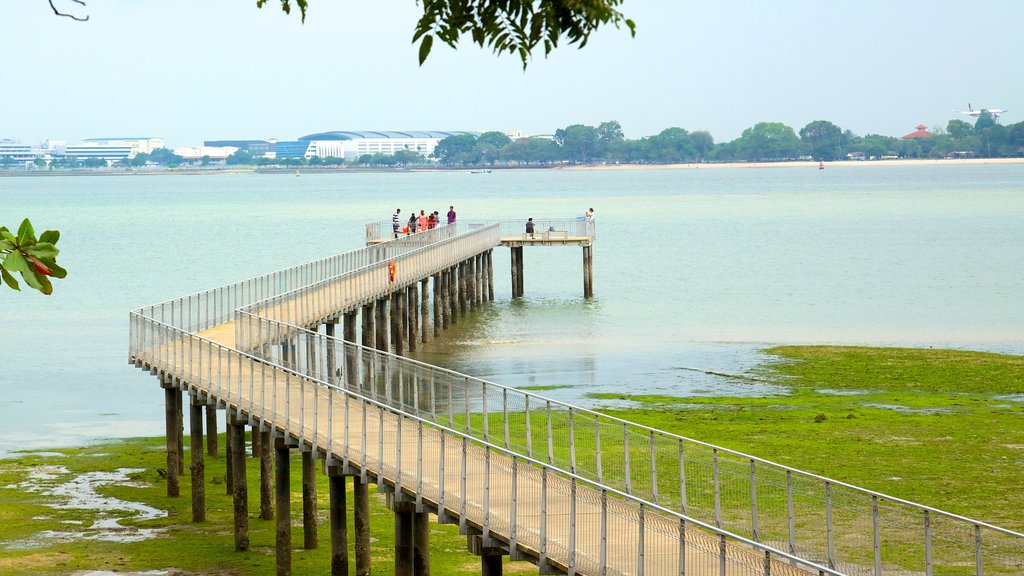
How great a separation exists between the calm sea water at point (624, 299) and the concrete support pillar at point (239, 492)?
33.4 feet

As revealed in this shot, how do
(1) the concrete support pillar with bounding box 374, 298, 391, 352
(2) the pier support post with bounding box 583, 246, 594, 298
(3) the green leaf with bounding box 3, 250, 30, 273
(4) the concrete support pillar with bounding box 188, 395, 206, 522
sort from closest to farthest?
1. (3) the green leaf with bounding box 3, 250, 30, 273
2. (4) the concrete support pillar with bounding box 188, 395, 206, 522
3. (1) the concrete support pillar with bounding box 374, 298, 391, 352
4. (2) the pier support post with bounding box 583, 246, 594, 298

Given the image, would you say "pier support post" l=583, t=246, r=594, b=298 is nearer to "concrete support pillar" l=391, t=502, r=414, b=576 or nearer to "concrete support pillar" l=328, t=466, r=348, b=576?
"concrete support pillar" l=328, t=466, r=348, b=576

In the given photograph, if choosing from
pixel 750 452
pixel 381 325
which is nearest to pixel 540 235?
pixel 381 325

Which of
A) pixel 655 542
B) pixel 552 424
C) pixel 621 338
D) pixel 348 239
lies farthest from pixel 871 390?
pixel 348 239

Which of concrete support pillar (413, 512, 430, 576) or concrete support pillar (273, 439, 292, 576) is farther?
concrete support pillar (273, 439, 292, 576)

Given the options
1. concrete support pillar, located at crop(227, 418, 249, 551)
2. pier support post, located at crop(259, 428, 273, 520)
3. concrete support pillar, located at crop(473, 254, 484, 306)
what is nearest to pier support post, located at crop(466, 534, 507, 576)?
concrete support pillar, located at crop(227, 418, 249, 551)

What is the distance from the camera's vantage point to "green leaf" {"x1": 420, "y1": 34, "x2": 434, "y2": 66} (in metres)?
8.66

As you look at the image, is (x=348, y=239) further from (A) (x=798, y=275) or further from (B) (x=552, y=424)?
(B) (x=552, y=424)

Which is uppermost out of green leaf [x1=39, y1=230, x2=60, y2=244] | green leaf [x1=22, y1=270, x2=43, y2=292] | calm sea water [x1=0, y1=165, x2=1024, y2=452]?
green leaf [x1=39, y1=230, x2=60, y2=244]

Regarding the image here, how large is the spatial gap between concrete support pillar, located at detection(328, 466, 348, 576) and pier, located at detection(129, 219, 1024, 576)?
2cm

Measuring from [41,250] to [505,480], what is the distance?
1182 centimetres

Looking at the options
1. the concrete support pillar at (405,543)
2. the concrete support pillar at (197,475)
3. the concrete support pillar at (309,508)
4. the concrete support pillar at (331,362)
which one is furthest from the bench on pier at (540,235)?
the concrete support pillar at (405,543)

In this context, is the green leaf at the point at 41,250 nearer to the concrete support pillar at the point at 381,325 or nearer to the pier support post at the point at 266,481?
the pier support post at the point at 266,481

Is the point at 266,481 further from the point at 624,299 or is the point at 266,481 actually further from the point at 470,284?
the point at 624,299
